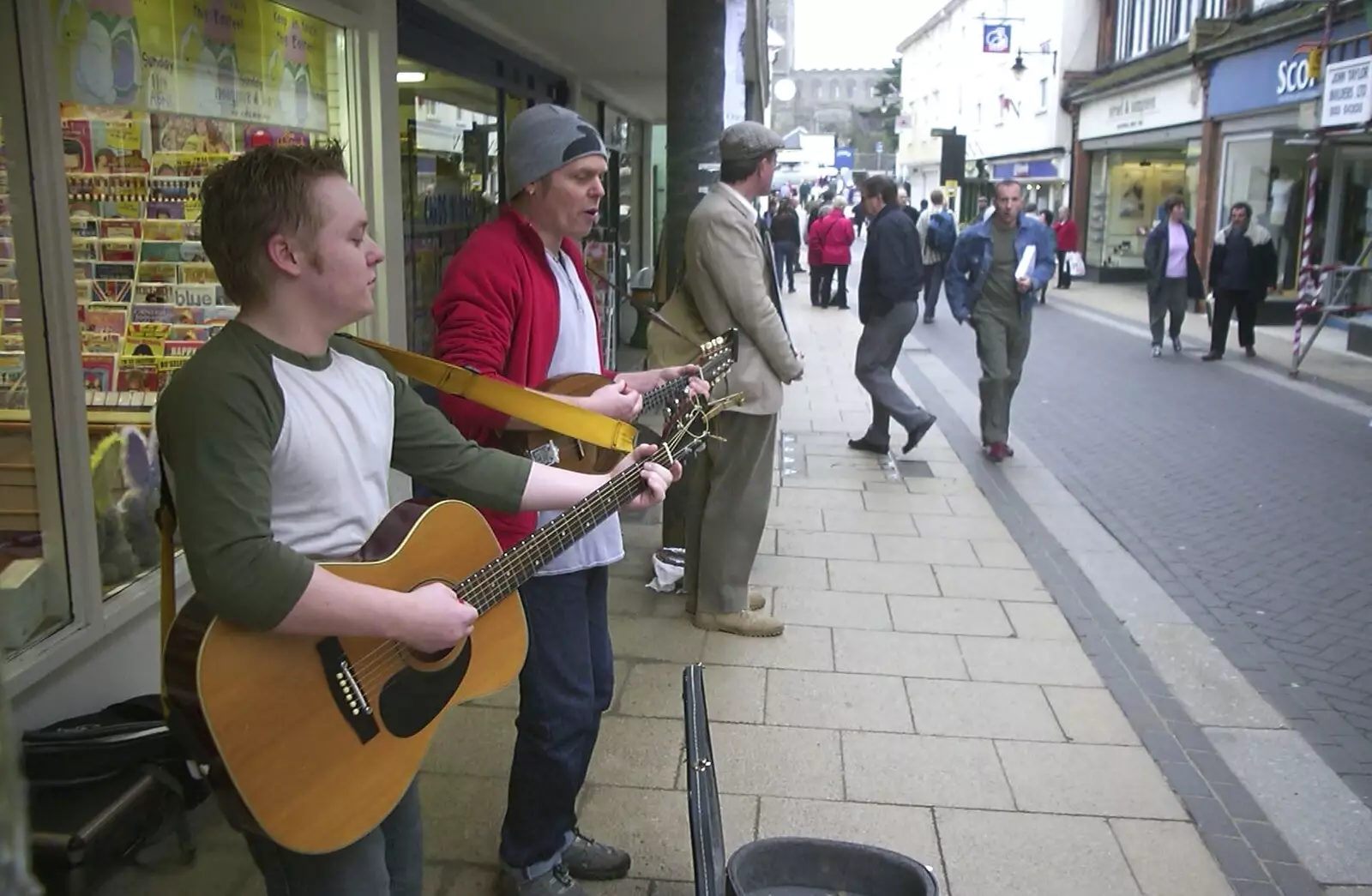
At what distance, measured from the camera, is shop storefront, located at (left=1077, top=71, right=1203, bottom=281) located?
25.5 m

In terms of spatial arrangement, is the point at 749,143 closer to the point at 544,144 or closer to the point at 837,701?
the point at 544,144

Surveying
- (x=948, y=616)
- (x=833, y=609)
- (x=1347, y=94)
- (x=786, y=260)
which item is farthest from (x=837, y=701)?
(x=786, y=260)

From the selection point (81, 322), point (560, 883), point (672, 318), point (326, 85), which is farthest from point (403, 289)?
point (560, 883)

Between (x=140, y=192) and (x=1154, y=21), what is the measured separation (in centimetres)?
2614

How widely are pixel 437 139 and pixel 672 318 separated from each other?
10.1ft

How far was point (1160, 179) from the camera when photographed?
26891 millimetres

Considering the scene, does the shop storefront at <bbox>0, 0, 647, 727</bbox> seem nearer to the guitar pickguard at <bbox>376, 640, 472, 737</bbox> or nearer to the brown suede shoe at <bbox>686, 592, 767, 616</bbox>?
the guitar pickguard at <bbox>376, 640, 472, 737</bbox>

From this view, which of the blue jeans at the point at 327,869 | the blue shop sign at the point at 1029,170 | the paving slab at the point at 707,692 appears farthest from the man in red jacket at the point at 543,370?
the blue shop sign at the point at 1029,170

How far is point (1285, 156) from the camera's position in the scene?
18.8m

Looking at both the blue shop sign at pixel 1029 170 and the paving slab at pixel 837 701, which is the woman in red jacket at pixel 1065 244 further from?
the paving slab at pixel 837 701

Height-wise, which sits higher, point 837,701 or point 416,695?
point 416,695

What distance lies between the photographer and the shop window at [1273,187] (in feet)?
60.1

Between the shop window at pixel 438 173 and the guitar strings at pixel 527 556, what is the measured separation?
3.47 m

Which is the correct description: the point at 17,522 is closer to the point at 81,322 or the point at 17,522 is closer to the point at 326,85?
the point at 81,322
